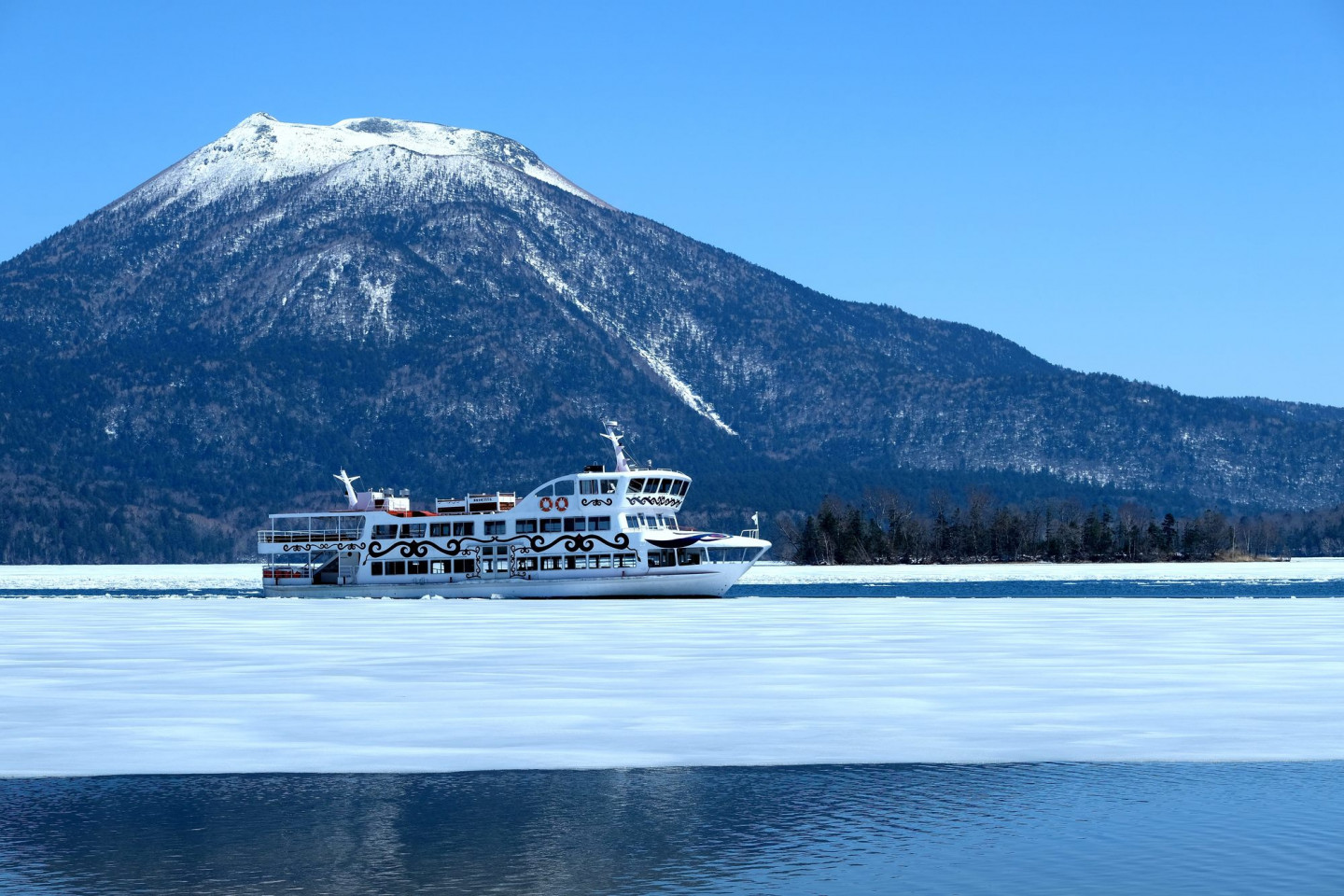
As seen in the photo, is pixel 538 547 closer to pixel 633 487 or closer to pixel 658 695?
pixel 633 487

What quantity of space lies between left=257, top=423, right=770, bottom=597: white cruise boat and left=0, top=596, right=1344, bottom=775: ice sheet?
39.4 m

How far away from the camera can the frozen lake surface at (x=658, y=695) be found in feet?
92.5

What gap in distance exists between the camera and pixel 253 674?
4234 centimetres

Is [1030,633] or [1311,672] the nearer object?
[1311,672]

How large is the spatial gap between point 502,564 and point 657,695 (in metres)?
76.7

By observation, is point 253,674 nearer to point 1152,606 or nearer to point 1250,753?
point 1250,753

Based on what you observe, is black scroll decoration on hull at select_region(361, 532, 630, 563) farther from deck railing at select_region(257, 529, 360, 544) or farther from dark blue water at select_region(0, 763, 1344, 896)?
dark blue water at select_region(0, 763, 1344, 896)

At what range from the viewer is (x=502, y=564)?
112812 mm

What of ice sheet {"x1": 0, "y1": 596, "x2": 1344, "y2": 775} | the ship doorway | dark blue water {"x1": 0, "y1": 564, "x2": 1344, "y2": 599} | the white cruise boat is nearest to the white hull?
the white cruise boat

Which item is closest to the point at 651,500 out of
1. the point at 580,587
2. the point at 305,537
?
the point at 580,587

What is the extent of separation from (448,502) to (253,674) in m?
78.3

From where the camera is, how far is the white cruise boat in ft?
354

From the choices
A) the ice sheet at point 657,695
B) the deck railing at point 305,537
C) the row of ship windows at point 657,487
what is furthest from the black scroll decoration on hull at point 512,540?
the ice sheet at point 657,695

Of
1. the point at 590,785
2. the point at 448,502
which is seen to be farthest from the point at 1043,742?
the point at 448,502
